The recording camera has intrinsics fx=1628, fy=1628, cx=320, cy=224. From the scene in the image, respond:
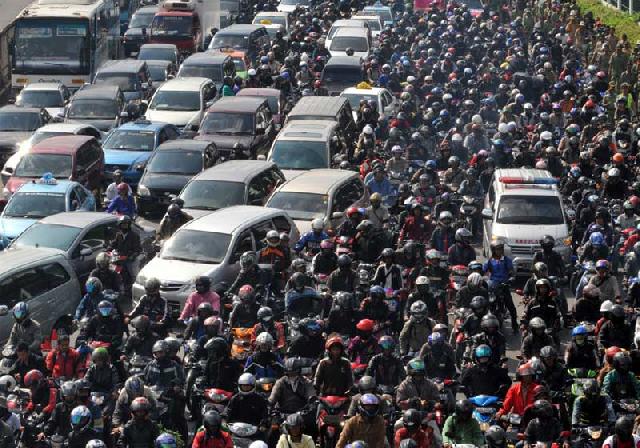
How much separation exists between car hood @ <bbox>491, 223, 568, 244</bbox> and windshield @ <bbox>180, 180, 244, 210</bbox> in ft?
15.0

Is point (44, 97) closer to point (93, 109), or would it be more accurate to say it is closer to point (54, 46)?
point (93, 109)

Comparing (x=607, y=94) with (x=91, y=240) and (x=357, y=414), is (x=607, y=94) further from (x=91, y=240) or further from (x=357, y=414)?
(x=357, y=414)

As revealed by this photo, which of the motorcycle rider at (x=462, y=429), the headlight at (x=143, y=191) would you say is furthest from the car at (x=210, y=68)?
the motorcycle rider at (x=462, y=429)

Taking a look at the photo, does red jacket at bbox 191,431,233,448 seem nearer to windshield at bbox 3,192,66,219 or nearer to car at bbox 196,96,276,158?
windshield at bbox 3,192,66,219

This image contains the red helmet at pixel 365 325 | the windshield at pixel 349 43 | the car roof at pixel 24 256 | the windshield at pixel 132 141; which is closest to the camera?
the red helmet at pixel 365 325

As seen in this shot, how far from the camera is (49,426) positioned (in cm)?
1656

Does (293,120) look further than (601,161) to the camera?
Yes

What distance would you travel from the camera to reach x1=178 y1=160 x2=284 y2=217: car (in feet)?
90.5

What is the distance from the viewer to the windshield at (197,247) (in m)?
23.5

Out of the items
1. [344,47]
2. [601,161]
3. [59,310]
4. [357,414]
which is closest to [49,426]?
[357,414]

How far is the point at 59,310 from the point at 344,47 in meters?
28.8

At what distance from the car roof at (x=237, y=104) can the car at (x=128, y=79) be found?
498 centimetres

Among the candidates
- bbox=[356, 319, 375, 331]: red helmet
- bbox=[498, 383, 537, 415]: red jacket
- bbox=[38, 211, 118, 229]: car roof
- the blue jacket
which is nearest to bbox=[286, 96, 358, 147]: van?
the blue jacket

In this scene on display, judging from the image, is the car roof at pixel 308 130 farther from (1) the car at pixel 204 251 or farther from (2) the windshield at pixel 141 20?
(2) the windshield at pixel 141 20
